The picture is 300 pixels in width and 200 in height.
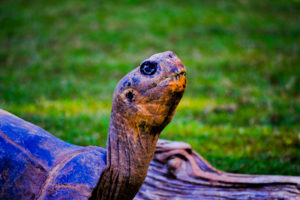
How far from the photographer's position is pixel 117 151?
234cm

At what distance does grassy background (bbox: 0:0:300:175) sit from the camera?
517 cm

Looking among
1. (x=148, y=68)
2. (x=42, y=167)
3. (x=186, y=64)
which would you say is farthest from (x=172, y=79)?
(x=186, y=64)

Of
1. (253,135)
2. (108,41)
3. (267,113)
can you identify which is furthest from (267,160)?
(108,41)

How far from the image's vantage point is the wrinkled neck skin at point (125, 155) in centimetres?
231

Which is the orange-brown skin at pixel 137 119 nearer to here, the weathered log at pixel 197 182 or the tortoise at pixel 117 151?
the tortoise at pixel 117 151

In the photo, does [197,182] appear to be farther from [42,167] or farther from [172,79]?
[42,167]

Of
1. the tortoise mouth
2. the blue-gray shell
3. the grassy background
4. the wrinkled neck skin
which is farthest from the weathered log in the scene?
the tortoise mouth

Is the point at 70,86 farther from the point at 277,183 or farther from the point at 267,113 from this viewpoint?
the point at 277,183

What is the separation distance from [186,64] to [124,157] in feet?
22.5

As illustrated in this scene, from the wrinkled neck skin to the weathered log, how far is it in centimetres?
106

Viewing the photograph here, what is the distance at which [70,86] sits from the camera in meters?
7.77

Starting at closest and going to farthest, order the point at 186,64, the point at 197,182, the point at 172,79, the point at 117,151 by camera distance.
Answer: the point at 172,79 < the point at 117,151 < the point at 197,182 < the point at 186,64

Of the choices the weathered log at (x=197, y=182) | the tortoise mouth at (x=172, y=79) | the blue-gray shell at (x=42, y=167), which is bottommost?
the weathered log at (x=197, y=182)

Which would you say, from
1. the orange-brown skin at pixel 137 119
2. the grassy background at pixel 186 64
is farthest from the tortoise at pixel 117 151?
the grassy background at pixel 186 64
